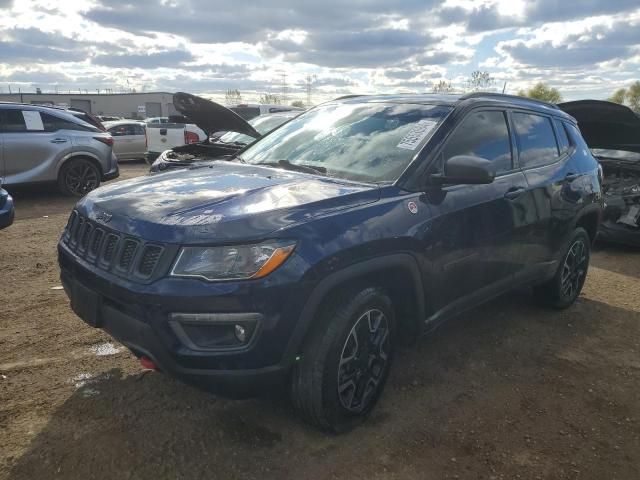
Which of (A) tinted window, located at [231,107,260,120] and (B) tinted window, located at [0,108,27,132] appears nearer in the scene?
(B) tinted window, located at [0,108,27,132]

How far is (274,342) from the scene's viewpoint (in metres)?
2.35

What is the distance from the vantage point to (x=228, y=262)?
7.54ft

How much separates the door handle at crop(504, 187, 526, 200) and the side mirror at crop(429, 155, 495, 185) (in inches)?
27.6

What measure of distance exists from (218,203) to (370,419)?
148 centimetres

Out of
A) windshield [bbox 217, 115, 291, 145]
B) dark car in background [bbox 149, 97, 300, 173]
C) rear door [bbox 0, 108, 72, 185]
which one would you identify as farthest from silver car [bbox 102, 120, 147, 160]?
dark car in background [bbox 149, 97, 300, 173]

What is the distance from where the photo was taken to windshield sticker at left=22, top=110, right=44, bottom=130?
877 cm

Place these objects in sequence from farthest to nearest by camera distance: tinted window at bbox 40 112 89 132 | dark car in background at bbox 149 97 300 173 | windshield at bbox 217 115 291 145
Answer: tinted window at bbox 40 112 89 132, windshield at bbox 217 115 291 145, dark car in background at bbox 149 97 300 173

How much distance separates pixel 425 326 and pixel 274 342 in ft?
3.61

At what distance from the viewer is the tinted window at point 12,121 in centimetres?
856

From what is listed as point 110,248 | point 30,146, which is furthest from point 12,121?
point 110,248

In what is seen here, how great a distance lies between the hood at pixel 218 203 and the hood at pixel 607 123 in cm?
443

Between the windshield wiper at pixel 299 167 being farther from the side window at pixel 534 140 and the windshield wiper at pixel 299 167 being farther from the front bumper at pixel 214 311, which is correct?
the side window at pixel 534 140

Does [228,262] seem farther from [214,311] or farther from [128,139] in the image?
[128,139]

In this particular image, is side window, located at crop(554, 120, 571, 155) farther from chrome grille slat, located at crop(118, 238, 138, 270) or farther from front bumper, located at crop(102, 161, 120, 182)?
front bumper, located at crop(102, 161, 120, 182)
